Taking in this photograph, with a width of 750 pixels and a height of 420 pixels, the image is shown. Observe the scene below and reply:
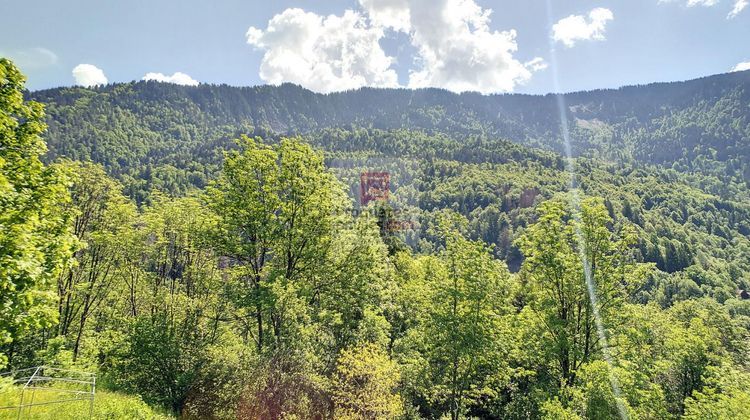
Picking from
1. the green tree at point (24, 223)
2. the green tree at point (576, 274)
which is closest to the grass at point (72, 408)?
the green tree at point (24, 223)

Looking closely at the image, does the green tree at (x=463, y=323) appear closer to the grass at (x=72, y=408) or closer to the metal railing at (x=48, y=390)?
the grass at (x=72, y=408)

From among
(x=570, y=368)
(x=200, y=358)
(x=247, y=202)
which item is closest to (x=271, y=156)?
(x=247, y=202)

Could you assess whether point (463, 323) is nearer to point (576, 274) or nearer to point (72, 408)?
point (576, 274)

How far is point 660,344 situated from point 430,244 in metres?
150

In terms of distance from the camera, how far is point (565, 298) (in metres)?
24.5

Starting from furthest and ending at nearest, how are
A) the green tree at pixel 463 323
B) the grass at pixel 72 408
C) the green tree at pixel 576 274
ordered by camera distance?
1. the green tree at pixel 576 274
2. the green tree at pixel 463 323
3. the grass at pixel 72 408

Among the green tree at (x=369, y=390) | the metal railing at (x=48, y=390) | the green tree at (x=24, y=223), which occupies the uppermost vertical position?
the green tree at (x=24, y=223)

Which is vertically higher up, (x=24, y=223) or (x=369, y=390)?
(x=24, y=223)

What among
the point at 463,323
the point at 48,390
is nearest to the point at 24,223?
the point at 48,390

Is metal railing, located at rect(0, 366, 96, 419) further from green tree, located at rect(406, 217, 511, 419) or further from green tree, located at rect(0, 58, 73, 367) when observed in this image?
green tree, located at rect(406, 217, 511, 419)

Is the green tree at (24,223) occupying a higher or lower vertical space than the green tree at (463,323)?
higher

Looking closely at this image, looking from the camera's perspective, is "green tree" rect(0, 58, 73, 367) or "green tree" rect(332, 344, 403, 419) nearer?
"green tree" rect(0, 58, 73, 367)

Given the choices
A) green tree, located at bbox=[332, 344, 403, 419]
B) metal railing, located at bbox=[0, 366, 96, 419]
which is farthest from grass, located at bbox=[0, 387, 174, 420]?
green tree, located at bbox=[332, 344, 403, 419]

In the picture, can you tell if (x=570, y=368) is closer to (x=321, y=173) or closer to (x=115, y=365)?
(x=321, y=173)
